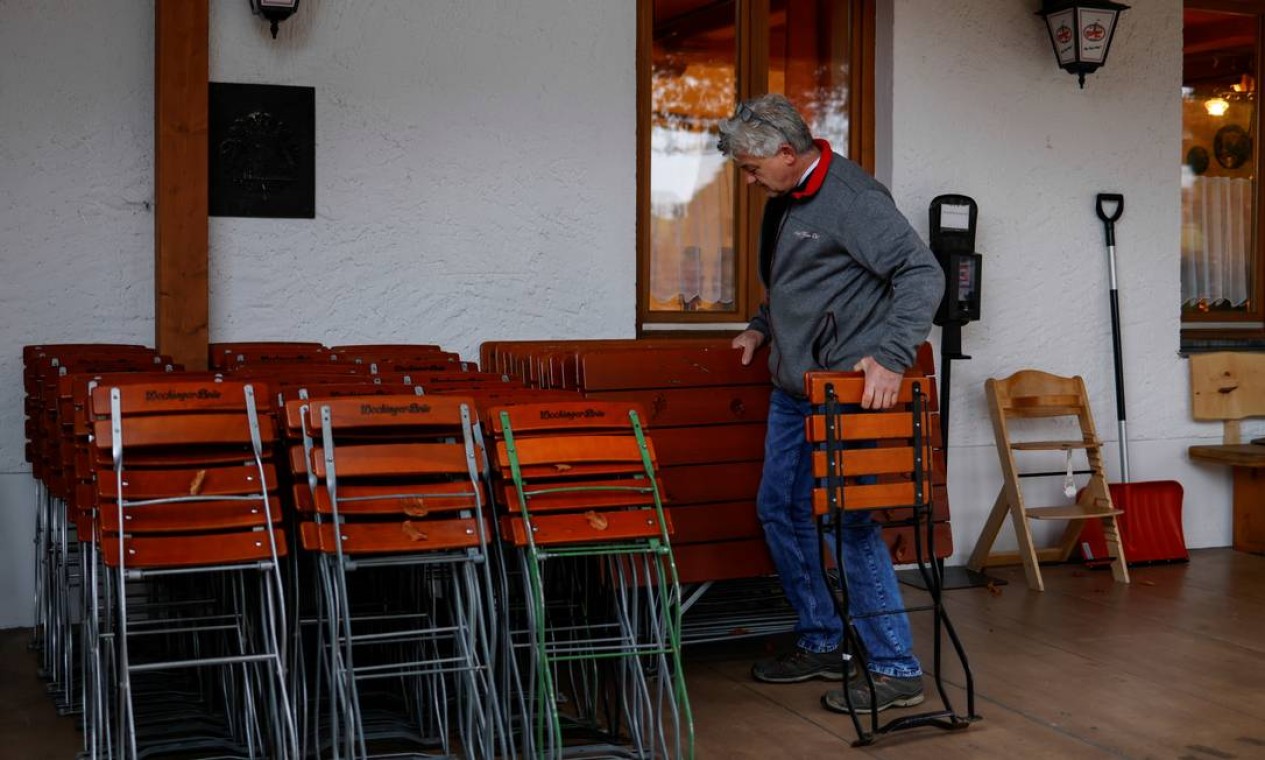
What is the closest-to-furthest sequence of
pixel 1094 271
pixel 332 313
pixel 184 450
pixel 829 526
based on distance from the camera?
pixel 184 450
pixel 829 526
pixel 332 313
pixel 1094 271

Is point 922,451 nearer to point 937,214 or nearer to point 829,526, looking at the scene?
point 829,526

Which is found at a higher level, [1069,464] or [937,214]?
[937,214]

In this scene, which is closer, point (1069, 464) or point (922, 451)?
point (922, 451)

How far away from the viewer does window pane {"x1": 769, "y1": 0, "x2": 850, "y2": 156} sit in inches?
284

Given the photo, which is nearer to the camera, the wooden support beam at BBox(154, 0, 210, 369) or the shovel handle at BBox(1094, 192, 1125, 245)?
the wooden support beam at BBox(154, 0, 210, 369)

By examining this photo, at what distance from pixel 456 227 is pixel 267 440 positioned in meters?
2.60

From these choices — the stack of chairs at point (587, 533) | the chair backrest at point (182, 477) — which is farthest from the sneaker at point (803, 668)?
the chair backrest at point (182, 477)

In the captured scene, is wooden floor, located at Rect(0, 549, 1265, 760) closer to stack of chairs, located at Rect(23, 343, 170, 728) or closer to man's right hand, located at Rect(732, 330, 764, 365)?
stack of chairs, located at Rect(23, 343, 170, 728)

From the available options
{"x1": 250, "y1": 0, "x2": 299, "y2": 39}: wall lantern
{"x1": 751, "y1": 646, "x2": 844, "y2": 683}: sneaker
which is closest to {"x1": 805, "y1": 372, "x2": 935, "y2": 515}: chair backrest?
{"x1": 751, "y1": 646, "x2": 844, "y2": 683}: sneaker

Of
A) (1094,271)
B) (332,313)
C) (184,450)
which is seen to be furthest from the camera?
(1094,271)

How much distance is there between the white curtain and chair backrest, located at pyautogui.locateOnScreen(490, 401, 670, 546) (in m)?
5.32

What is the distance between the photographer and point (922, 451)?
4391mm

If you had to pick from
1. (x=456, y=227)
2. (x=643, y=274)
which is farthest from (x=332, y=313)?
(x=643, y=274)

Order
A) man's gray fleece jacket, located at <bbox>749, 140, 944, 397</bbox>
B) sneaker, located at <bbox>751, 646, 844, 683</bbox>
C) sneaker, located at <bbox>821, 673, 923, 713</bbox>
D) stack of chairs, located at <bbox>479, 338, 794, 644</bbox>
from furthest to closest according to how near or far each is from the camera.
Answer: sneaker, located at <bbox>751, 646, 844, 683</bbox> < stack of chairs, located at <bbox>479, 338, 794, 644</bbox> < sneaker, located at <bbox>821, 673, 923, 713</bbox> < man's gray fleece jacket, located at <bbox>749, 140, 944, 397</bbox>
